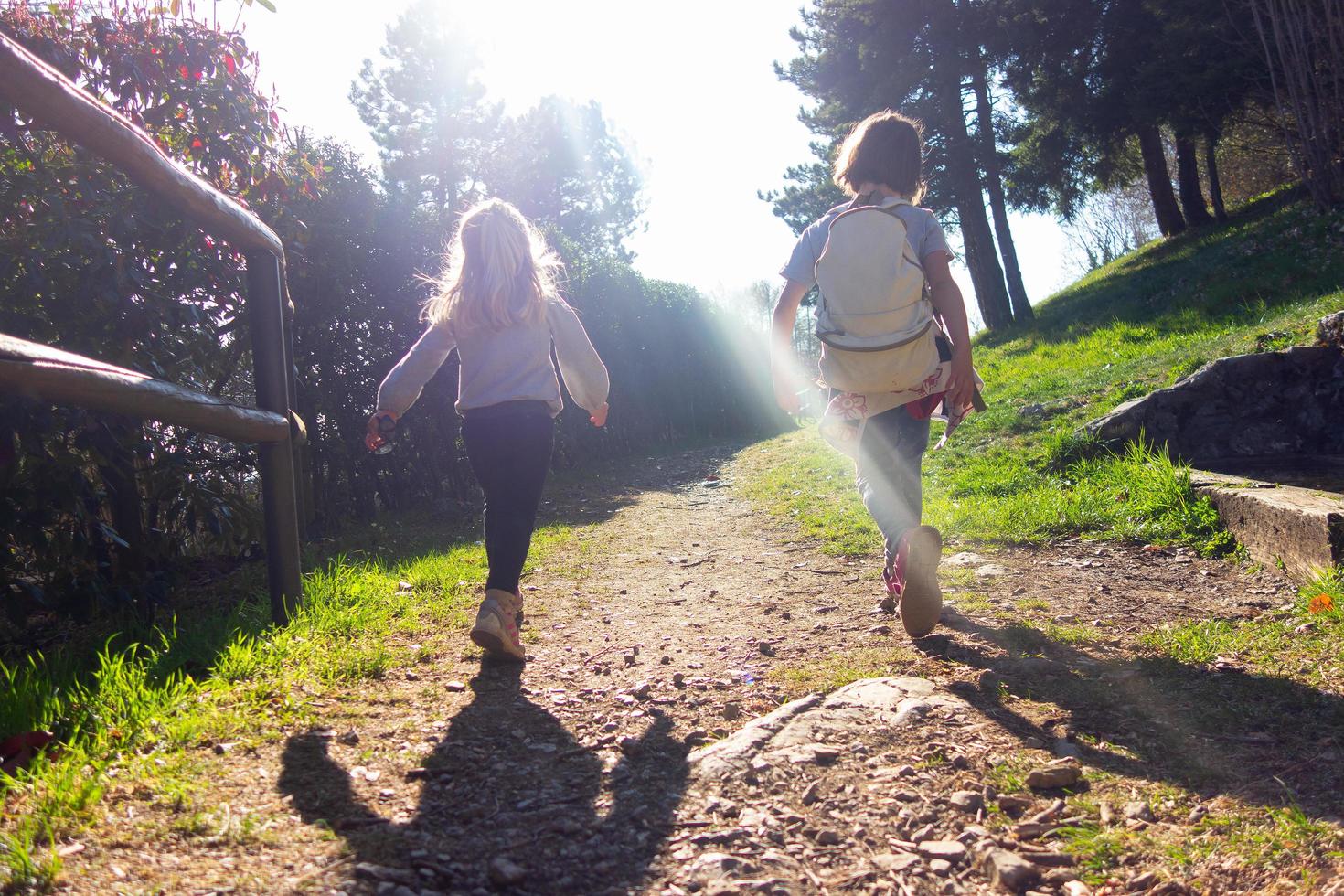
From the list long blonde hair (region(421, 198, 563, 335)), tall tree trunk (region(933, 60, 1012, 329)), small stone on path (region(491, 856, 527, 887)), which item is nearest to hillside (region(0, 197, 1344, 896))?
small stone on path (region(491, 856, 527, 887))

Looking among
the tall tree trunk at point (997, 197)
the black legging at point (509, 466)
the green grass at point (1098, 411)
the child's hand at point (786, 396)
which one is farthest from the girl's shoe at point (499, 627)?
the tall tree trunk at point (997, 197)

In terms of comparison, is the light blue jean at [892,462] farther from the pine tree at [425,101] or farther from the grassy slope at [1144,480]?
the pine tree at [425,101]

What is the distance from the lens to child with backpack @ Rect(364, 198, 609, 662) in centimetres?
344

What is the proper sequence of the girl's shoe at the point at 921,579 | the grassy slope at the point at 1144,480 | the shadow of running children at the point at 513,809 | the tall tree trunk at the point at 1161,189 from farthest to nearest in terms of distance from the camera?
1. the tall tree trunk at the point at 1161,189
2. the girl's shoe at the point at 921,579
3. the grassy slope at the point at 1144,480
4. the shadow of running children at the point at 513,809

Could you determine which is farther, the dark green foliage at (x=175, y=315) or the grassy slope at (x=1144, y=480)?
the dark green foliage at (x=175, y=315)

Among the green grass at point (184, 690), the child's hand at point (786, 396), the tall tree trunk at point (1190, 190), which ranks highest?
the tall tree trunk at point (1190, 190)

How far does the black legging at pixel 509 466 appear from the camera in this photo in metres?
3.44

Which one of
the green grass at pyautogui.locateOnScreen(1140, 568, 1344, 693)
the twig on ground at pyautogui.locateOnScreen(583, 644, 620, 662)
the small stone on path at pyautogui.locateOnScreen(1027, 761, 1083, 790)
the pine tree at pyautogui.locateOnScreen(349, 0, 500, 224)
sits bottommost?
the green grass at pyautogui.locateOnScreen(1140, 568, 1344, 693)

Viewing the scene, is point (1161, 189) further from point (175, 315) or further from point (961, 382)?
point (175, 315)

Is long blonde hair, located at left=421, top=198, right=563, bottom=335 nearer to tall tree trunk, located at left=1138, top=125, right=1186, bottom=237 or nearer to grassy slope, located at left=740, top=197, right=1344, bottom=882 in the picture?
grassy slope, located at left=740, top=197, right=1344, bottom=882

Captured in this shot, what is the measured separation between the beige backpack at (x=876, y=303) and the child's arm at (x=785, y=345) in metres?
0.21

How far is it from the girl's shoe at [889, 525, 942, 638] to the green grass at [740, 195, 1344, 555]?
1.86m

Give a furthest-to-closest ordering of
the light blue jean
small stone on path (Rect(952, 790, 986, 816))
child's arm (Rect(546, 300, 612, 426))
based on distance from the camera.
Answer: child's arm (Rect(546, 300, 612, 426)) → the light blue jean → small stone on path (Rect(952, 790, 986, 816))

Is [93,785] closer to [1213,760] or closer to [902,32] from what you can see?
[1213,760]
